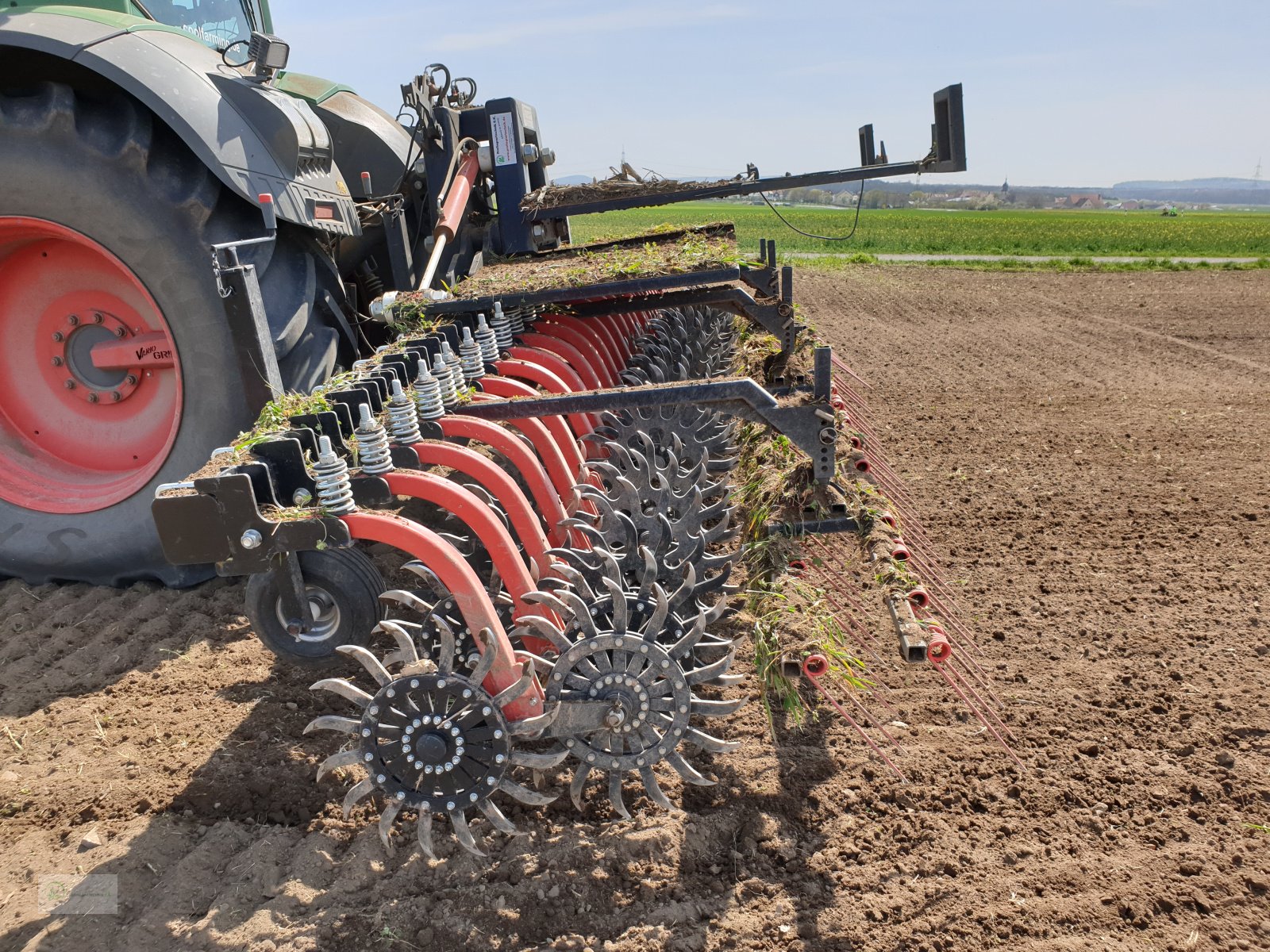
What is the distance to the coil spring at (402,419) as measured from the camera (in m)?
2.47

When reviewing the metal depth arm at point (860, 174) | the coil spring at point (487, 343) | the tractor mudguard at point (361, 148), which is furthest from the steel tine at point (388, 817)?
the tractor mudguard at point (361, 148)

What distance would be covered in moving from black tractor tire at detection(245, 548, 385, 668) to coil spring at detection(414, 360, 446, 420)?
1.53 ft

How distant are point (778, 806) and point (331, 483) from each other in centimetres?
151

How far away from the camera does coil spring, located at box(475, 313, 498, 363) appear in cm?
341

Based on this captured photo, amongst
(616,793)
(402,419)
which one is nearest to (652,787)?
(616,793)

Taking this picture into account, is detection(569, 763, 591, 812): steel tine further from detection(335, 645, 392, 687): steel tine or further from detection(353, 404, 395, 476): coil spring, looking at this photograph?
detection(353, 404, 395, 476): coil spring

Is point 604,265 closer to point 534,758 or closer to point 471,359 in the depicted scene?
point 471,359

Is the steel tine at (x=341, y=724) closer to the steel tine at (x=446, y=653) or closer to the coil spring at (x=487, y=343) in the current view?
the steel tine at (x=446, y=653)

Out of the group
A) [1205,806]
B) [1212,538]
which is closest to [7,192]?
[1205,806]

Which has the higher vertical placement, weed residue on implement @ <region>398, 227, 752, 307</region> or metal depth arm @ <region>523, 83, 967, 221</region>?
metal depth arm @ <region>523, 83, 967, 221</region>

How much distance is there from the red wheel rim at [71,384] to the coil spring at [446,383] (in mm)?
1125

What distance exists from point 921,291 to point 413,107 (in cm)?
1030

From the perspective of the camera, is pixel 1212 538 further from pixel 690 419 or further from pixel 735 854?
pixel 735 854

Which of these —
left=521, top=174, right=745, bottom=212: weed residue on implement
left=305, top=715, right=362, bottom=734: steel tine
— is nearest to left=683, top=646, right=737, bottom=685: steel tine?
left=305, top=715, right=362, bottom=734: steel tine
